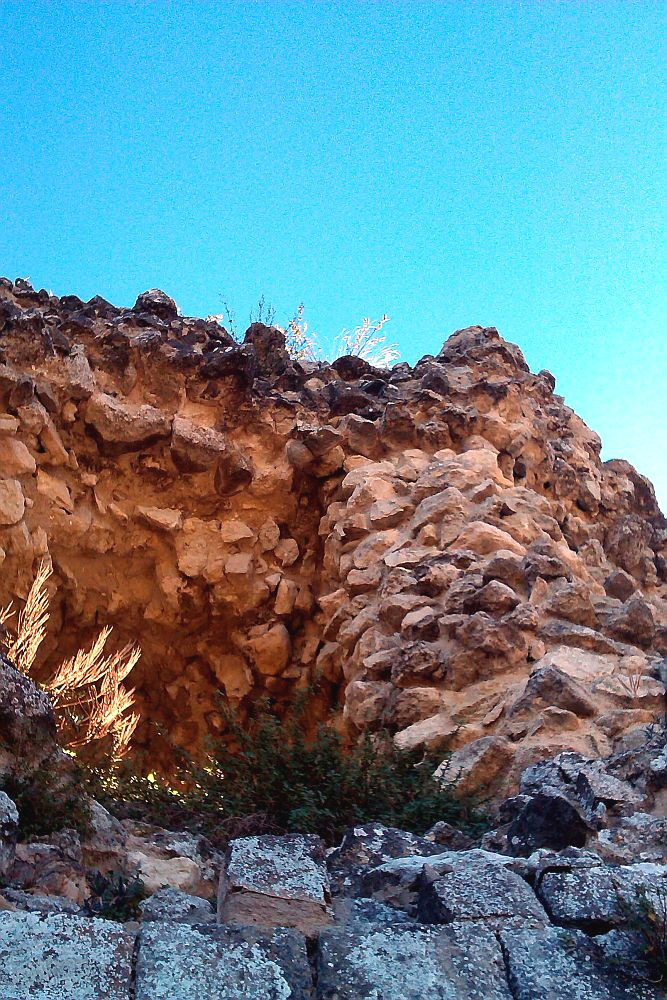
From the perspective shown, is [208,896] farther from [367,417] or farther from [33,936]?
[367,417]

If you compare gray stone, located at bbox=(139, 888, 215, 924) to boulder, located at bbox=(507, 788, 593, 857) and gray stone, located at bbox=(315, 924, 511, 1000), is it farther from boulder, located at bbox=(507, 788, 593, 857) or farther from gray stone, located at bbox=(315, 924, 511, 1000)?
boulder, located at bbox=(507, 788, 593, 857)

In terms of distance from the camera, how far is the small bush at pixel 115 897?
3131 mm

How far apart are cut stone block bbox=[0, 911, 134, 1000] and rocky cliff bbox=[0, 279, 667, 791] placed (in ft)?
11.9

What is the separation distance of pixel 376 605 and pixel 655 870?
4.48m

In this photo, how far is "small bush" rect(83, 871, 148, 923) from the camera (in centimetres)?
313

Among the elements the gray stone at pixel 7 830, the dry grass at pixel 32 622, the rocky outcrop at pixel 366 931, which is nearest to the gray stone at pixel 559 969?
the rocky outcrop at pixel 366 931

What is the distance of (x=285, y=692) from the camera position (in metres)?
8.67

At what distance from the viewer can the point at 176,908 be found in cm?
297

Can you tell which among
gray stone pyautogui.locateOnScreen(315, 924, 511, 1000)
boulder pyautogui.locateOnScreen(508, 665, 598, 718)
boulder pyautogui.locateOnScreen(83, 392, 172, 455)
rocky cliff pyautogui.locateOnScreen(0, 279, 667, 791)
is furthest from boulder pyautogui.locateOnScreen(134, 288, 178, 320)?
gray stone pyautogui.locateOnScreen(315, 924, 511, 1000)

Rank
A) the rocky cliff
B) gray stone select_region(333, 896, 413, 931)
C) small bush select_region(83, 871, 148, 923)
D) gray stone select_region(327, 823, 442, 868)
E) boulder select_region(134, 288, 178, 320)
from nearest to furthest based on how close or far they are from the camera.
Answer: gray stone select_region(333, 896, 413, 931), small bush select_region(83, 871, 148, 923), gray stone select_region(327, 823, 442, 868), the rocky cliff, boulder select_region(134, 288, 178, 320)

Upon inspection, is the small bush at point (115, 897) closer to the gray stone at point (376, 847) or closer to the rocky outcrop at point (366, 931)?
the rocky outcrop at point (366, 931)

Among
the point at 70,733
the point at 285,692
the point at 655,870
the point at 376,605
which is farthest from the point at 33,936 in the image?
the point at 285,692

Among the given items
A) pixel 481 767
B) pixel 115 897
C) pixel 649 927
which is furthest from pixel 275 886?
pixel 481 767

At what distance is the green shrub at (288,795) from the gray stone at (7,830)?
3.89ft
